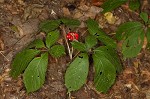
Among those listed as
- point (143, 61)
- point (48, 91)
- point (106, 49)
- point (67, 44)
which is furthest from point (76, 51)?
point (143, 61)

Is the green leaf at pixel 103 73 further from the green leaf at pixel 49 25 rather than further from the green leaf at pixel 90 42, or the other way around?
the green leaf at pixel 49 25

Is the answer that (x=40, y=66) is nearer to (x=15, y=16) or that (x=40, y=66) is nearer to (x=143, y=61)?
(x=15, y=16)

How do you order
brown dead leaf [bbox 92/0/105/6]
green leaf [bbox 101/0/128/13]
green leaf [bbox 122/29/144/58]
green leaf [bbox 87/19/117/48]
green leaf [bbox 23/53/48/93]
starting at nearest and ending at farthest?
green leaf [bbox 23/53/48/93] < green leaf [bbox 87/19/117/48] < green leaf [bbox 122/29/144/58] < green leaf [bbox 101/0/128/13] < brown dead leaf [bbox 92/0/105/6]

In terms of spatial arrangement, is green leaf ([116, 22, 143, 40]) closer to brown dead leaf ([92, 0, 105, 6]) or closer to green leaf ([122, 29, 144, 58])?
green leaf ([122, 29, 144, 58])

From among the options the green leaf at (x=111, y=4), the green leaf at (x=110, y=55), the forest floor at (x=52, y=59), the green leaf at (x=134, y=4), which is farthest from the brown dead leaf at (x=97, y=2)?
the green leaf at (x=110, y=55)

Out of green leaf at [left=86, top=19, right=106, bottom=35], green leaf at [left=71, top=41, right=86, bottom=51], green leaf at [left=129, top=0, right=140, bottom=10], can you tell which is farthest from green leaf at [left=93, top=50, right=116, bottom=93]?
green leaf at [left=129, top=0, right=140, bottom=10]

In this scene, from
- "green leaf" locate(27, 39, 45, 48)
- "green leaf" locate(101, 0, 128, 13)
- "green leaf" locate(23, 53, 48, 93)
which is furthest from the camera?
"green leaf" locate(101, 0, 128, 13)

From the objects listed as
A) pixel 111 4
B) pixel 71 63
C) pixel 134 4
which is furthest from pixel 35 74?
pixel 134 4
